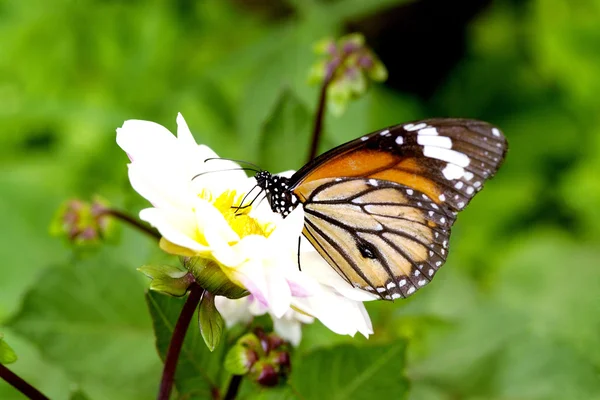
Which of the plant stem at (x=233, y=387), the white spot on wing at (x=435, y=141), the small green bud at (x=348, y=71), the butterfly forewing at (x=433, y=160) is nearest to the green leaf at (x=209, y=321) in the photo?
the plant stem at (x=233, y=387)

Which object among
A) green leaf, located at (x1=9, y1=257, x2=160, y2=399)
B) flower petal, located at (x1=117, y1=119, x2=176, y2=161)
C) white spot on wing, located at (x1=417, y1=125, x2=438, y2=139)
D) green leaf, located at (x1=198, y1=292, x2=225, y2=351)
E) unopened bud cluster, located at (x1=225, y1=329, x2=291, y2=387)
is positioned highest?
flower petal, located at (x1=117, y1=119, x2=176, y2=161)

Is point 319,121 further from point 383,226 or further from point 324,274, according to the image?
point 324,274

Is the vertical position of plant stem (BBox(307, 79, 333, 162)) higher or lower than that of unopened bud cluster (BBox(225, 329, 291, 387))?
higher

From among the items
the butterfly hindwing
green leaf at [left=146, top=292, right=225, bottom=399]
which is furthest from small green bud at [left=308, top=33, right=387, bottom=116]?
green leaf at [left=146, top=292, right=225, bottom=399]

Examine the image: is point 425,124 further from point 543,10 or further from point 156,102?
point 543,10

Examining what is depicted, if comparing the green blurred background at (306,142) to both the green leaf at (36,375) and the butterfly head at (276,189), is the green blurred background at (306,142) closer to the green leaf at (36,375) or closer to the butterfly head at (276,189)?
the green leaf at (36,375)

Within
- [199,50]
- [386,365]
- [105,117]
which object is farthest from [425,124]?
[199,50]

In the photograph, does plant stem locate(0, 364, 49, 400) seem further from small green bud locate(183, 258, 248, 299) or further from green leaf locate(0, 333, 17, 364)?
small green bud locate(183, 258, 248, 299)
